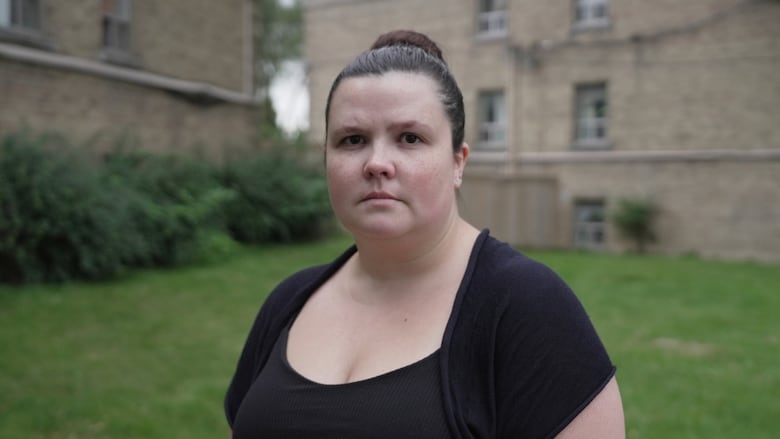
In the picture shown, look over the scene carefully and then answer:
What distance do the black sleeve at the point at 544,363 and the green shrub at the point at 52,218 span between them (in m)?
9.50

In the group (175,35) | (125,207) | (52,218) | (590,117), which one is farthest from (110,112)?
(590,117)

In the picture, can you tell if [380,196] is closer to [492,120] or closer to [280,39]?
[492,120]

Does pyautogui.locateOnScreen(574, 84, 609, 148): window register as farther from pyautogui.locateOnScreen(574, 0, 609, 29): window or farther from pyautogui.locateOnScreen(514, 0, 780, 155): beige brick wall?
pyautogui.locateOnScreen(574, 0, 609, 29): window

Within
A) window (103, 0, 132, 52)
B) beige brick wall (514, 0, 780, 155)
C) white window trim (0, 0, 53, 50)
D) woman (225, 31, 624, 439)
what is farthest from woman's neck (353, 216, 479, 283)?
beige brick wall (514, 0, 780, 155)

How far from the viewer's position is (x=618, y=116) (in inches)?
774

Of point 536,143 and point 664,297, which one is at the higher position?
point 536,143

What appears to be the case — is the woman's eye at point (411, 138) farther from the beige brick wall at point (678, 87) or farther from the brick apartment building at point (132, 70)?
the beige brick wall at point (678, 87)

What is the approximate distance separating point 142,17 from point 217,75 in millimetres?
2581

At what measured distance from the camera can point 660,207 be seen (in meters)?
19.1

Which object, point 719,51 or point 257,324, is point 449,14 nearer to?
point 719,51

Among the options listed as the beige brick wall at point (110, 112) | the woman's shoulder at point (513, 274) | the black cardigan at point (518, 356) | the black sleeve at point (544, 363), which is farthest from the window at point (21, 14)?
the black sleeve at point (544, 363)

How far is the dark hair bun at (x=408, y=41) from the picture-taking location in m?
2.02

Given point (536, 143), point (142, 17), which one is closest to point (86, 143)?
point (142, 17)

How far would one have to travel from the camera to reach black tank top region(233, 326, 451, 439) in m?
1.64
